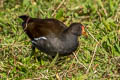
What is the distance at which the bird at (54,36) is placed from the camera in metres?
4.72

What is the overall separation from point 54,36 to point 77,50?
1.30 feet

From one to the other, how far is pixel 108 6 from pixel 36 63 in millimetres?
2007

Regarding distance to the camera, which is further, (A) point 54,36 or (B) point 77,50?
(B) point 77,50

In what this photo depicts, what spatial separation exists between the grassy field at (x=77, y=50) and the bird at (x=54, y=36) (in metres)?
0.17

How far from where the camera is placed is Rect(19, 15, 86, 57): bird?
4.72m

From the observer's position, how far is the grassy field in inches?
179

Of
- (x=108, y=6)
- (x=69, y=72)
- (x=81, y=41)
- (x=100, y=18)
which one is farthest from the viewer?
(x=108, y=6)

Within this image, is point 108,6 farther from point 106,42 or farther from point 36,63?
point 36,63

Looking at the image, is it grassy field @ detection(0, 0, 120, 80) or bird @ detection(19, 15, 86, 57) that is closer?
grassy field @ detection(0, 0, 120, 80)

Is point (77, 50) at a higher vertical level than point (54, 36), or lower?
lower

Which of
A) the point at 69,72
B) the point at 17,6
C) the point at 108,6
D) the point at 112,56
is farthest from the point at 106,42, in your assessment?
the point at 17,6

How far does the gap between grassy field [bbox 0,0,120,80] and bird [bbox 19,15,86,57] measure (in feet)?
0.57

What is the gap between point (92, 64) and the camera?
4707 millimetres

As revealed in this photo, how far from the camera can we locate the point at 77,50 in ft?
16.3
